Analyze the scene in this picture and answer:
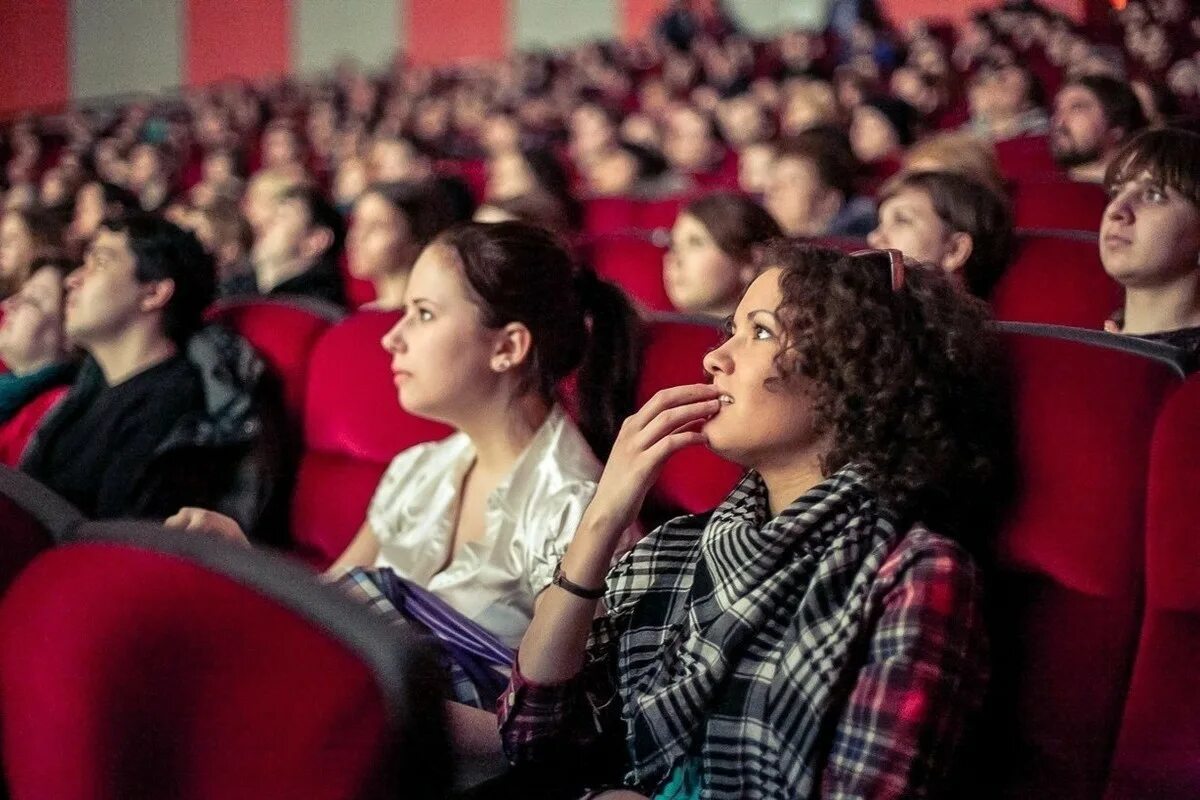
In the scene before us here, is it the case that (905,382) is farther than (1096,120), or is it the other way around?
(1096,120)

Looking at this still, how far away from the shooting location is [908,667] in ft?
1.66

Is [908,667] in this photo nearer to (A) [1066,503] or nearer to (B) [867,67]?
(A) [1066,503]

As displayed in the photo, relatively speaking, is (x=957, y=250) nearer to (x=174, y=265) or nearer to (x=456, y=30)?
(x=174, y=265)

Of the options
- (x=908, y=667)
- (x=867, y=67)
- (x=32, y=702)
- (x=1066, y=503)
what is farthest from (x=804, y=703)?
(x=867, y=67)

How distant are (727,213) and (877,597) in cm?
82

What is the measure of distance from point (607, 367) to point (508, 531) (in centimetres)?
14

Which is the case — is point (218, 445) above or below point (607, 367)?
below

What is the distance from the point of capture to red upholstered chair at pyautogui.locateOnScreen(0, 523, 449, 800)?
0.34m

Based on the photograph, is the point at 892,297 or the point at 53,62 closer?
the point at 892,297

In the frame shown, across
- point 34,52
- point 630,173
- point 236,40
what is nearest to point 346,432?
point 630,173

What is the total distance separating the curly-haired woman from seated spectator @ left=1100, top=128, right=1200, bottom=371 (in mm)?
408

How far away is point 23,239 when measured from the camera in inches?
60.6

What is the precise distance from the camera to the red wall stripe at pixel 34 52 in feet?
19.7

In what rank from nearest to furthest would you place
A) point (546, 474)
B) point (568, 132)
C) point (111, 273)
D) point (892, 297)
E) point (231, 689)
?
point (231, 689), point (892, 297), point (546, 474), point (111, 273), point (568, 132)
